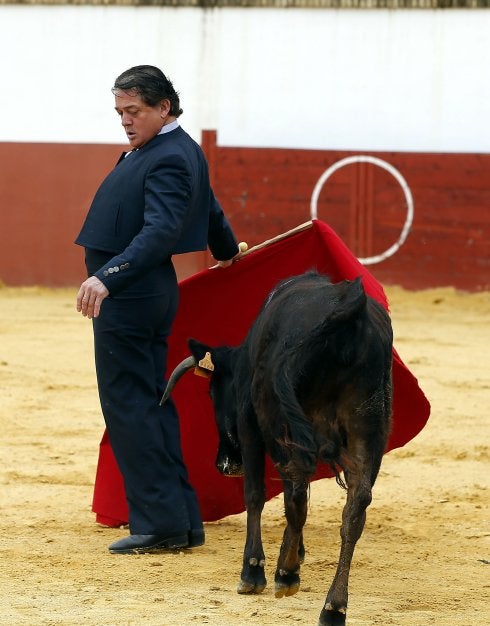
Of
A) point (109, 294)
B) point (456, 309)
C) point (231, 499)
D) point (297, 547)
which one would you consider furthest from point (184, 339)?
point (456, 309)

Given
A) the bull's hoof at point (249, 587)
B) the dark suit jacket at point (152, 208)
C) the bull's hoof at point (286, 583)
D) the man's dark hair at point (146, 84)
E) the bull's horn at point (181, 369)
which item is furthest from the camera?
the bull's horn at point (181, 369)

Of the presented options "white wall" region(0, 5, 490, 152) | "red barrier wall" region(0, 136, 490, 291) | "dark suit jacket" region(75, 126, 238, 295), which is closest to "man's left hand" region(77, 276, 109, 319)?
"dark suit jacket" region(75, 126, 238, 295)

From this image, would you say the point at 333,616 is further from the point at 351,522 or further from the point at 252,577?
the point at 252,577

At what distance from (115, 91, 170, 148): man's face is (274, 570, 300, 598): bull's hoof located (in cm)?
146

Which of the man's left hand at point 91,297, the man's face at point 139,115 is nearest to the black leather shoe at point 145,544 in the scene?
the man's left hand at point 91,297

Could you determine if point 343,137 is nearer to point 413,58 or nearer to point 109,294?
point 413,58

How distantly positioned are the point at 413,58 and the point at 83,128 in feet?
10.9

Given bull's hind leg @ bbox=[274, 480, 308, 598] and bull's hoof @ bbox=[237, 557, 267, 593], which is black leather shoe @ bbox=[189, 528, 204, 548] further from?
bull's hind leg @ bbox=[274, 480, 308, 598]

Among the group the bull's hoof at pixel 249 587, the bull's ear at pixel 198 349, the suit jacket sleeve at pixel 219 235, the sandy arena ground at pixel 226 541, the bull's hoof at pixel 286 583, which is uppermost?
the suit jacket sleeve at pixel 219 235

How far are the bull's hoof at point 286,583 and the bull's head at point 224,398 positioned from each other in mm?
528

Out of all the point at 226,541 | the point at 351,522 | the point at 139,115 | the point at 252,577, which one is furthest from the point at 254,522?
the point at 139,115

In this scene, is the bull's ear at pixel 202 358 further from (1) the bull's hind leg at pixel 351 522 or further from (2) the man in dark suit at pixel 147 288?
(1) the bull's hind leg at pixel 351 522

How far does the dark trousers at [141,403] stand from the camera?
4.23 metres

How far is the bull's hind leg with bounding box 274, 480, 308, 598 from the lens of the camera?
358 cm
